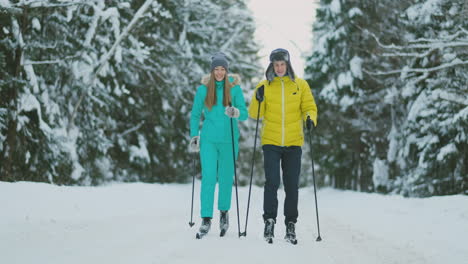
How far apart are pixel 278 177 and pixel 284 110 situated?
33.1 inches

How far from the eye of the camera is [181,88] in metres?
20.0

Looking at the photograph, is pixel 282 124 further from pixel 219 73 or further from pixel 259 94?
pixel 219 73

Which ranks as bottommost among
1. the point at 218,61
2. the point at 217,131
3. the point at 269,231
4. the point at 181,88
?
the point at 269,231

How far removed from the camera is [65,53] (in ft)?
40.7

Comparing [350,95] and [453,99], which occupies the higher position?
[350,95]

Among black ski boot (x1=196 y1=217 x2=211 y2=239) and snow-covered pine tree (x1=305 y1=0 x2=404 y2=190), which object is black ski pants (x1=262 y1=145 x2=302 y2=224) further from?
snow-covered pine tree (x1=305 y1=0 x2=404 y2=190)

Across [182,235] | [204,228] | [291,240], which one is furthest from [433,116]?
[182,235]

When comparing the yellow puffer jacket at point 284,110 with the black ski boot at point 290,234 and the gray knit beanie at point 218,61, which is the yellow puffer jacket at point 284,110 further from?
the black ski boot at point 290,234

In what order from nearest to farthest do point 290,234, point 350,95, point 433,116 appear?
point 290,234 < point 433,116 < point 350,95

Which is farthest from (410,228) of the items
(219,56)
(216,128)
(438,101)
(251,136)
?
(251,136)

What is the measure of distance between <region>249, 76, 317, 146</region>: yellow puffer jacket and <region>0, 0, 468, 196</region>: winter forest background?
3.82m

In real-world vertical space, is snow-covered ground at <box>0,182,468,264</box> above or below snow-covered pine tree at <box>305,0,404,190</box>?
below

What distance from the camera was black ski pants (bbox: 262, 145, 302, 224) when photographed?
20.0ft

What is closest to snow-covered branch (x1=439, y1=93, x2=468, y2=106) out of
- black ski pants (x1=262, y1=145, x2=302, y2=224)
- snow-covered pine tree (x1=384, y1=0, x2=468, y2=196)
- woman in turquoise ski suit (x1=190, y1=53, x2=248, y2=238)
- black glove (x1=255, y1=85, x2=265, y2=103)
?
snow-covered pine tree (x1=384, y1=0, x2=468, y2=196)
